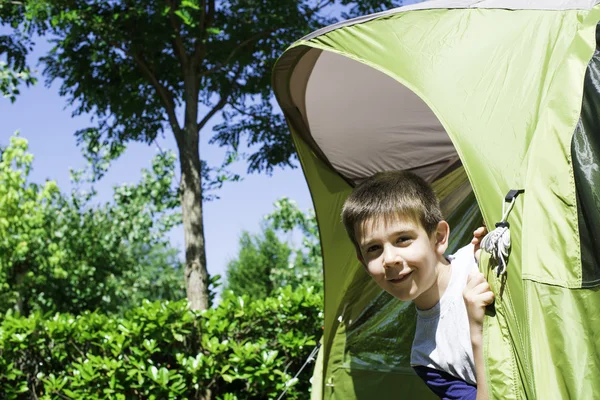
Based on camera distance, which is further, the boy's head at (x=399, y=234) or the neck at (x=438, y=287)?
the neck at (x=438, y=287)

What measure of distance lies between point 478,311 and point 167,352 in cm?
316

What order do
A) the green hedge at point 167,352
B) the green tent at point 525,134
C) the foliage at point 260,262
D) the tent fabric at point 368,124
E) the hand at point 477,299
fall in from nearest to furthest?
the green tent at point 525,134, the hand at point 477,299, the tent fabric at point 368,124, the green hedge at point 167,352, the foliage at point 260,262

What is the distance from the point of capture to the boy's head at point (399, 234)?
7.79 ft

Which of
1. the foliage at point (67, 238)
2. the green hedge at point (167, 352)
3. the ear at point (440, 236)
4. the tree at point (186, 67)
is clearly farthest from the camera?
the foliage at point (67, 238)

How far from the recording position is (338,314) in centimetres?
405

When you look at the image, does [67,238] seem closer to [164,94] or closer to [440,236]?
[164,94]

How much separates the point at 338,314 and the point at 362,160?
35.1 inches

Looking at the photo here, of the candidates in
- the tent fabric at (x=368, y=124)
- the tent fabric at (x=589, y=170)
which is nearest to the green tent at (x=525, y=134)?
the tent fabric at (x=589, y=170)

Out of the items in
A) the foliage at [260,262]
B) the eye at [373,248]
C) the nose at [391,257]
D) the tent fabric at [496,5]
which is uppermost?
the foliage at [260,262]

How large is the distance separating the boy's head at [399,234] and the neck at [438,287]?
31mm

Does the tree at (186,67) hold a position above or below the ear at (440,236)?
above

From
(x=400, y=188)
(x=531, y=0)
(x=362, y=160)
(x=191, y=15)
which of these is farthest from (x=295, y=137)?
(x=191, y=15)

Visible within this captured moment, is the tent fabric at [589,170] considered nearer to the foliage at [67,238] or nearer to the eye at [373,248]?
the eye at [373,248]

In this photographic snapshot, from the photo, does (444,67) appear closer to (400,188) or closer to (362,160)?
(400,188)
